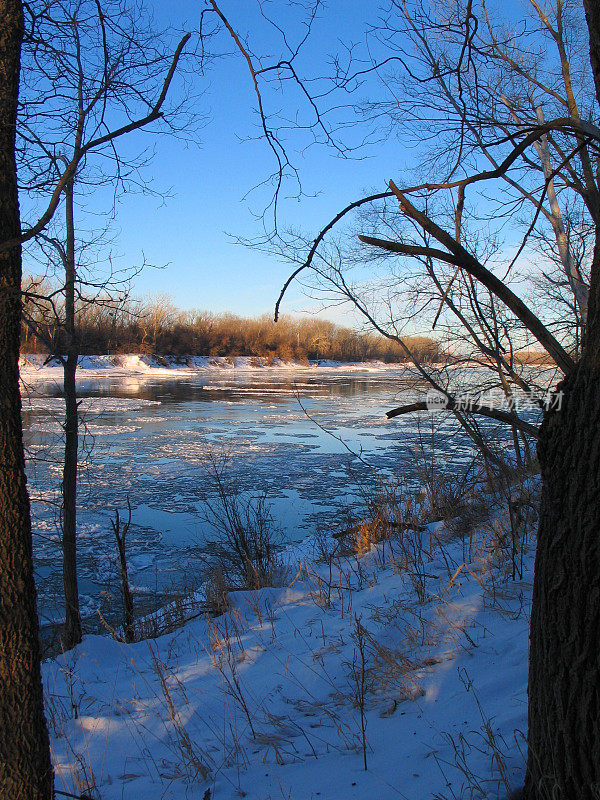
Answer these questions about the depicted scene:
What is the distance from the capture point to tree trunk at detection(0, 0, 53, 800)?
1907 mm

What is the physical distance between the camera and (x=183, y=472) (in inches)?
436

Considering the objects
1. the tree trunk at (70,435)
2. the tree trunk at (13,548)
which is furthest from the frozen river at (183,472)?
the tree trunk at (13,548)

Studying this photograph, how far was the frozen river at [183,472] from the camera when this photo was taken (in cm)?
664

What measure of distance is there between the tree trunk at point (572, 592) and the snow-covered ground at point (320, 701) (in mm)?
362

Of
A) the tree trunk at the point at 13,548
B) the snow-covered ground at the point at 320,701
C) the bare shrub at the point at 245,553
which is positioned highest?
the tree trunk at the point at 13,548

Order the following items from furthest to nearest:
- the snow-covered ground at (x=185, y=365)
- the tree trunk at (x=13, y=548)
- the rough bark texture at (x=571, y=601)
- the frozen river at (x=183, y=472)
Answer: the snow-covered ground at (x=185, y=365) < the frozen river at (x=183, y=472) < the tree trunk at (x=13, y=548) < the rough bark texture at (x=571, y=601)

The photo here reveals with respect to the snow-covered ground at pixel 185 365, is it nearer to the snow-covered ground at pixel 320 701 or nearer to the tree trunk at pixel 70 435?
the tree trunk at pixel 70 435

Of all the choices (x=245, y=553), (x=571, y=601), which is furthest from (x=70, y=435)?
(x=571, y=601)

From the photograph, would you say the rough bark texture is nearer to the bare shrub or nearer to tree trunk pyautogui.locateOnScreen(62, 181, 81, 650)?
the bare shrub

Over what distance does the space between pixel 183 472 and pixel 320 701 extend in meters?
Answer: 8.61

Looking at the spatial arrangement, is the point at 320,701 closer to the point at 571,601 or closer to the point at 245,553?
the point at 571,601

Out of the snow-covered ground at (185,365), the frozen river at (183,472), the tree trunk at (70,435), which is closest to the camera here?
the tree trunk at (70,435)

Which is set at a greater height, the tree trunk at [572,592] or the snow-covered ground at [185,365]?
the snow-covered ground at [185,365]

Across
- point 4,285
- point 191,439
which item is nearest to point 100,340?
point 4,285
